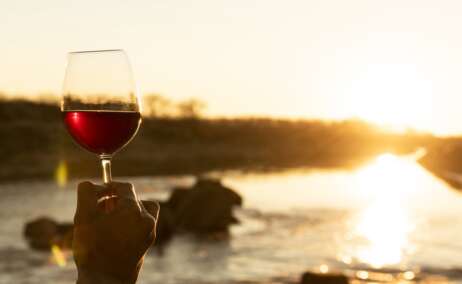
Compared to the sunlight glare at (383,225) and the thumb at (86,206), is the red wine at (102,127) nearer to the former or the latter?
the thumb at (86,206)

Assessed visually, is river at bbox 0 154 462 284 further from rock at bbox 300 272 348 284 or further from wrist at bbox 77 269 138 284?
wrist at bbox 77 269 138 284

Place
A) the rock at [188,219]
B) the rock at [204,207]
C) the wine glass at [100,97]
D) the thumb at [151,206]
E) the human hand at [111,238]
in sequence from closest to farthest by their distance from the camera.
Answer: the human hand at [111,238] → the thumb at [151,206] → the wine glass at [100,97] → the rock at [188,219] → the rock at [204,207]

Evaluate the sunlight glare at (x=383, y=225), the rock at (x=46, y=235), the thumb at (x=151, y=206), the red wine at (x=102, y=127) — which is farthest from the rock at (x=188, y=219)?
the thumb at (x=151, y=206)

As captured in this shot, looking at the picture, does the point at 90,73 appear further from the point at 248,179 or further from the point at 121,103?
the point at 248,179

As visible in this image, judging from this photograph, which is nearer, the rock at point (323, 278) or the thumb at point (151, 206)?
the thumb at point (151, 206)

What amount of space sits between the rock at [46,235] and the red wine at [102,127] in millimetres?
21306

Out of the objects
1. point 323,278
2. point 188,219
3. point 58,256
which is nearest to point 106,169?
point 323,278

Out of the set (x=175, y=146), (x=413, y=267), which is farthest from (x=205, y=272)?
(x=175, y=146)

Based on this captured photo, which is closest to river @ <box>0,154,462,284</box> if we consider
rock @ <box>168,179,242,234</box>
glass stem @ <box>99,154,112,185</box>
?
rock @ <box>168,179,242,234</box>

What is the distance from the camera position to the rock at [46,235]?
23078 mm

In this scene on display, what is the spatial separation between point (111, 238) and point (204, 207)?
26.1 metres

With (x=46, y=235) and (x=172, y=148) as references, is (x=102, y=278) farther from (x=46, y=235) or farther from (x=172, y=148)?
(x=172, y=148)

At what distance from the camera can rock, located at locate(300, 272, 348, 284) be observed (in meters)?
12.5

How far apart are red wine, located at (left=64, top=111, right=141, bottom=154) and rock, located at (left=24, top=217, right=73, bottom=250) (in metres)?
21.3
